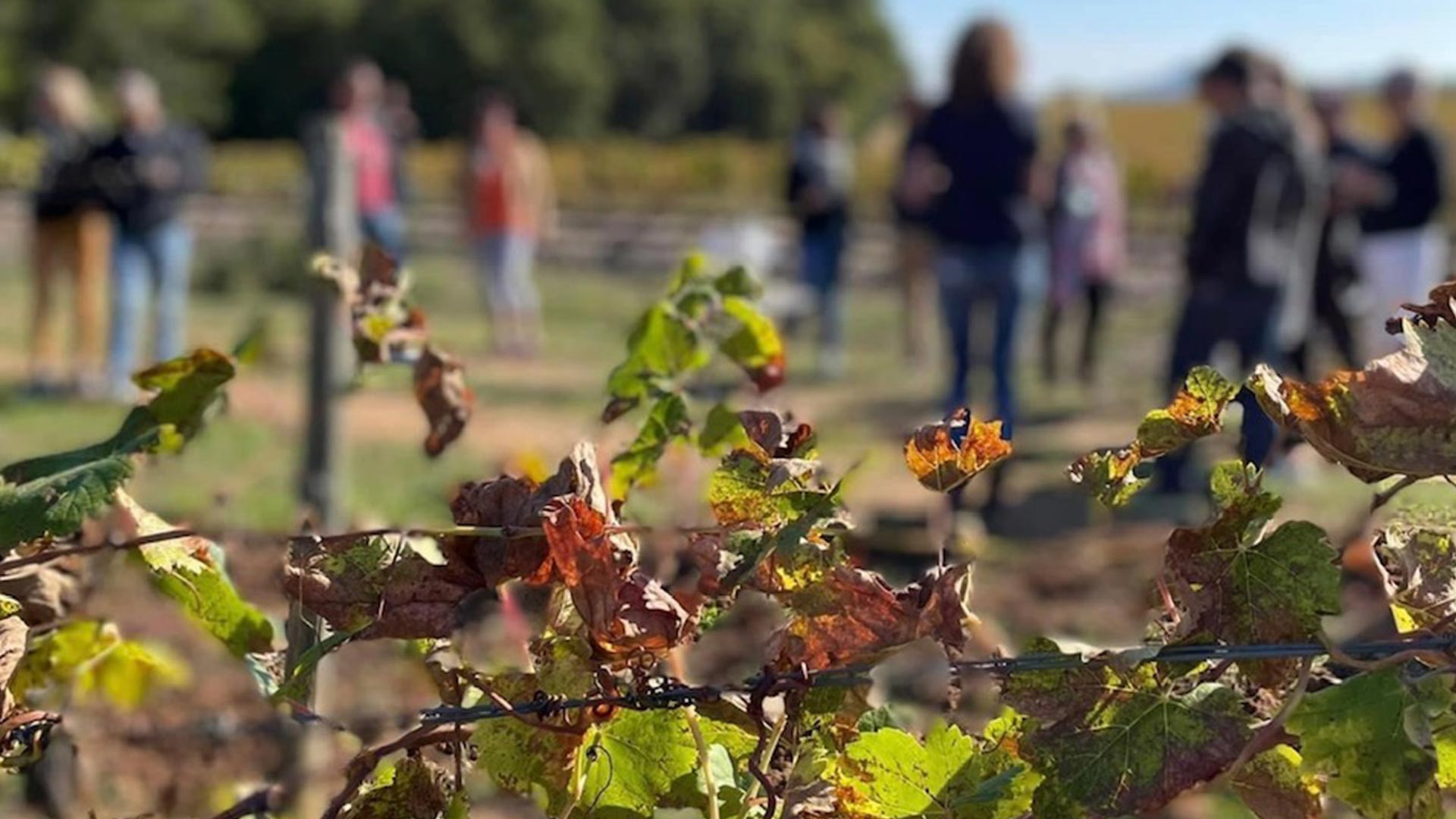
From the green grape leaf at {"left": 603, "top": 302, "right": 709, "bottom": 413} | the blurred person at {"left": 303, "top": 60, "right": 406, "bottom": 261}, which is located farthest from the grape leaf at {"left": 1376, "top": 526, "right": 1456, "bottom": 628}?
the blurred person at {"left": 303, "top": 60, "right": 406, "bottom": 261}

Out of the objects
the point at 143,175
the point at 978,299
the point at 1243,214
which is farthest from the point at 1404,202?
the point at 143,175

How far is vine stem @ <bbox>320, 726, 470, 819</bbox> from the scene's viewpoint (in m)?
1.00

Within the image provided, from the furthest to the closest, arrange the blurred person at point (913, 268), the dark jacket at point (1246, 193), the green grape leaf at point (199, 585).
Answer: the blurred person at point (913, 268), the dark jacket at point (1246, 193), the green grape leaf at point (199, 585)

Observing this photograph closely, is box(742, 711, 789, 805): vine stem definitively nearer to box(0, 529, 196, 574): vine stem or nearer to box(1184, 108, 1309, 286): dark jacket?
box(0, 529, 196, 574): vine stem

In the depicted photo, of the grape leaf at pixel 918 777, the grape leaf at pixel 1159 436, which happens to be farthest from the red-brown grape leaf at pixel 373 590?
the grape leaf at pixel 1159 436

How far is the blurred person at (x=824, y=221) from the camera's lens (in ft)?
31.9

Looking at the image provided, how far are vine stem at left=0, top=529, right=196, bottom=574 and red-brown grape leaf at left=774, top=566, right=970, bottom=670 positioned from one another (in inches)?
14.9

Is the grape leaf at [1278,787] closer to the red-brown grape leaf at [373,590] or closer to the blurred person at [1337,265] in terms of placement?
the red-brown grape leaf at [373,590]

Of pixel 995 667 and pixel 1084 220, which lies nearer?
pixel 995 667

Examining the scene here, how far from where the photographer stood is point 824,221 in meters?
9.78

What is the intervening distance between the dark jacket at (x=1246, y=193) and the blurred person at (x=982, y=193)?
2.16 ft

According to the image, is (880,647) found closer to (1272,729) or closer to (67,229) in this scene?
(1272,729)

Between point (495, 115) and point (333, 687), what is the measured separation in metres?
6.61

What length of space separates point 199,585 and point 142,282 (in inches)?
279
